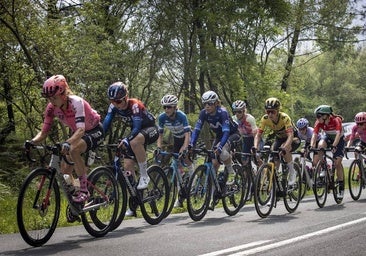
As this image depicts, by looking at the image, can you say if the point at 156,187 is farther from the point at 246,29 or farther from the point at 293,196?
the point at 246,29

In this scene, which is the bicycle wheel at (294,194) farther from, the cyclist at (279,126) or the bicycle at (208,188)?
the bicycle at (208,188)

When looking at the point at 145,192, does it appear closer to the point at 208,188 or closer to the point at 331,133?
the point at 208,188

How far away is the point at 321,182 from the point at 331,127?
1514mm

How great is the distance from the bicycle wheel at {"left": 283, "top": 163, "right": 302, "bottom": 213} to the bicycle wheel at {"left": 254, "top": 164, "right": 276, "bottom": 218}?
0.52 meters

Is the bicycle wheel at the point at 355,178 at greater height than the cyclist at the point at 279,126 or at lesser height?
lesser

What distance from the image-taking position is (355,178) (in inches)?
495

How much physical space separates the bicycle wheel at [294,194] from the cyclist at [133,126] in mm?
3252

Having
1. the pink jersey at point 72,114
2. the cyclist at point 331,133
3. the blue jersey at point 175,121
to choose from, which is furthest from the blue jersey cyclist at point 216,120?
the pink jersey at point 72,114

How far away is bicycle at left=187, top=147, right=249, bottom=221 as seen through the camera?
29.3 ft

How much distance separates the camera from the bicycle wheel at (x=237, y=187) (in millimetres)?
9938

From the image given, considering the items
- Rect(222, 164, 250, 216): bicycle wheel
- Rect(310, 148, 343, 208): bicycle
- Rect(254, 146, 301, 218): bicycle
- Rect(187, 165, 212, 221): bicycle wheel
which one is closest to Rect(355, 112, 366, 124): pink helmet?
Rect(310, 148, 343, 208): bicycle

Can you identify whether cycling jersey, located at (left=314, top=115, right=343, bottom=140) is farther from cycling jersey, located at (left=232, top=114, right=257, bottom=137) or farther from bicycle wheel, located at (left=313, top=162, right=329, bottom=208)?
cycling jersey, located at (left=232, top=114, right=257, bottom=137)

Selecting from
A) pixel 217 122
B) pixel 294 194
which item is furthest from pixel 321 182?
pixel 217 122

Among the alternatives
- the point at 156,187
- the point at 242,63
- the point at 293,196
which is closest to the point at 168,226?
the point at 156,187
